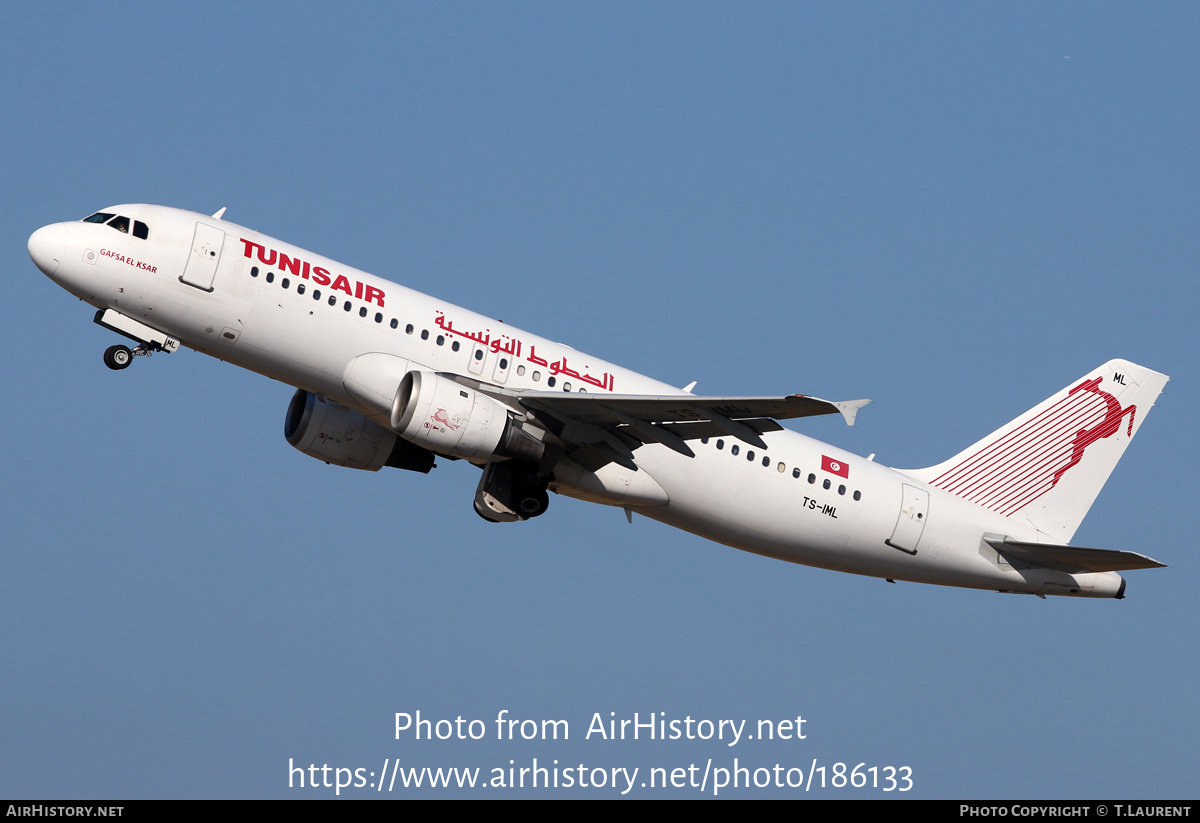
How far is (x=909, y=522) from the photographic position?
120 ft

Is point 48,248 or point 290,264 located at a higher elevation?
point 290,264

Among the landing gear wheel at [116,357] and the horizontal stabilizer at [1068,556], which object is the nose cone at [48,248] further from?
the horizontal stabilizer at [1068,556]

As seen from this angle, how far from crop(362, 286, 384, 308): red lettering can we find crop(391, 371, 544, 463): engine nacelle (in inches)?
82.2

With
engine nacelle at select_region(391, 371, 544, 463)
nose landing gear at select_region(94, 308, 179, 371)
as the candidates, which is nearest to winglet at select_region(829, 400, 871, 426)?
engine nacelle at select_region(391, 371, 544, 463)

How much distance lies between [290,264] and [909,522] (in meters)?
16.9

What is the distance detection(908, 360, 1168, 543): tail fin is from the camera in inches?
1513

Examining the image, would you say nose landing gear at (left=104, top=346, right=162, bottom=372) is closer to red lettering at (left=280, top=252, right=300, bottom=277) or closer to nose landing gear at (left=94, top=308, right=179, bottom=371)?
nose landing gear at (left=94, top=308, right=179, bottom=371)

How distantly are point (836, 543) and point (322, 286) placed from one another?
14323 millimetres

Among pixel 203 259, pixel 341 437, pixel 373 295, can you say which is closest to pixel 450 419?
pixel 373 295

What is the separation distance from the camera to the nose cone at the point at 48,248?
31.8 m

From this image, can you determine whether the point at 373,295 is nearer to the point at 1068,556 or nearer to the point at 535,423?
the point at 535,423

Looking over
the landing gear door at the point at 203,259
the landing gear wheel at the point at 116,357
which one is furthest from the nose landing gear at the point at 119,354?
the landing gear door at the point at 203,259

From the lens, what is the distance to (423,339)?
3303 cm

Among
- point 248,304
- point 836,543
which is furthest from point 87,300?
point 836,543
